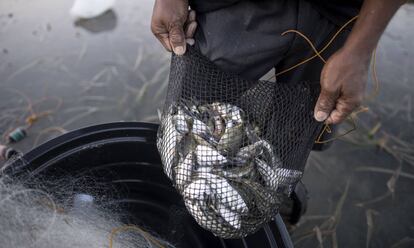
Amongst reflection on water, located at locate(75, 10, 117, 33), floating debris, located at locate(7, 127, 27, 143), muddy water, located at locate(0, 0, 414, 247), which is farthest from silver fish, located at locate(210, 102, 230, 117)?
reflection on water, located at locate(75, 10, 117, 33)

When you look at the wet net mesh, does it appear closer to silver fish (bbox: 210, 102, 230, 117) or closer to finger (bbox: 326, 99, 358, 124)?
silver fish (bbox: 210, 102, 230, 117)

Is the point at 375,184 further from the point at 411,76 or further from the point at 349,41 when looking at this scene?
the point at 349,41

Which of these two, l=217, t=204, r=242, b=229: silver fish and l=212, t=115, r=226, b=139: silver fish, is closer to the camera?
l=217, t=204, r=242, b=229: silver fish

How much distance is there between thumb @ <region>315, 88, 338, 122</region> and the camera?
1.20m

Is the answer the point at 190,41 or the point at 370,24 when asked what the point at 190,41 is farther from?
the point at 370,24

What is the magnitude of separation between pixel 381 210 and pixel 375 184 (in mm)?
181

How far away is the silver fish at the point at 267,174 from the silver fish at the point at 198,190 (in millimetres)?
212

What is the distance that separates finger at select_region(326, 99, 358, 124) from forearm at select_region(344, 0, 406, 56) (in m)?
0.17

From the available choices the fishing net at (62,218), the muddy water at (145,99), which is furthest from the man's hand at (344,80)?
the muddy water at (145,99)

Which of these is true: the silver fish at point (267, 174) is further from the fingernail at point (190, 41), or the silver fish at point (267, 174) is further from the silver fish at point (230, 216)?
the fingernail at point (190, 41)

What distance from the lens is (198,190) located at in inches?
47.9

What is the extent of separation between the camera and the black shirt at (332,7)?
1.31 m

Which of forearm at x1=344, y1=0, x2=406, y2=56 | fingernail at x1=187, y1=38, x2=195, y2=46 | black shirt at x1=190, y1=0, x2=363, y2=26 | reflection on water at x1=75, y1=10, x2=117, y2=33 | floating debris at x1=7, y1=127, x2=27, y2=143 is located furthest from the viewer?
reflection on water at x1=75, y1=10, x2=117, y2=33

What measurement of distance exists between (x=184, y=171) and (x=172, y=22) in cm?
57
